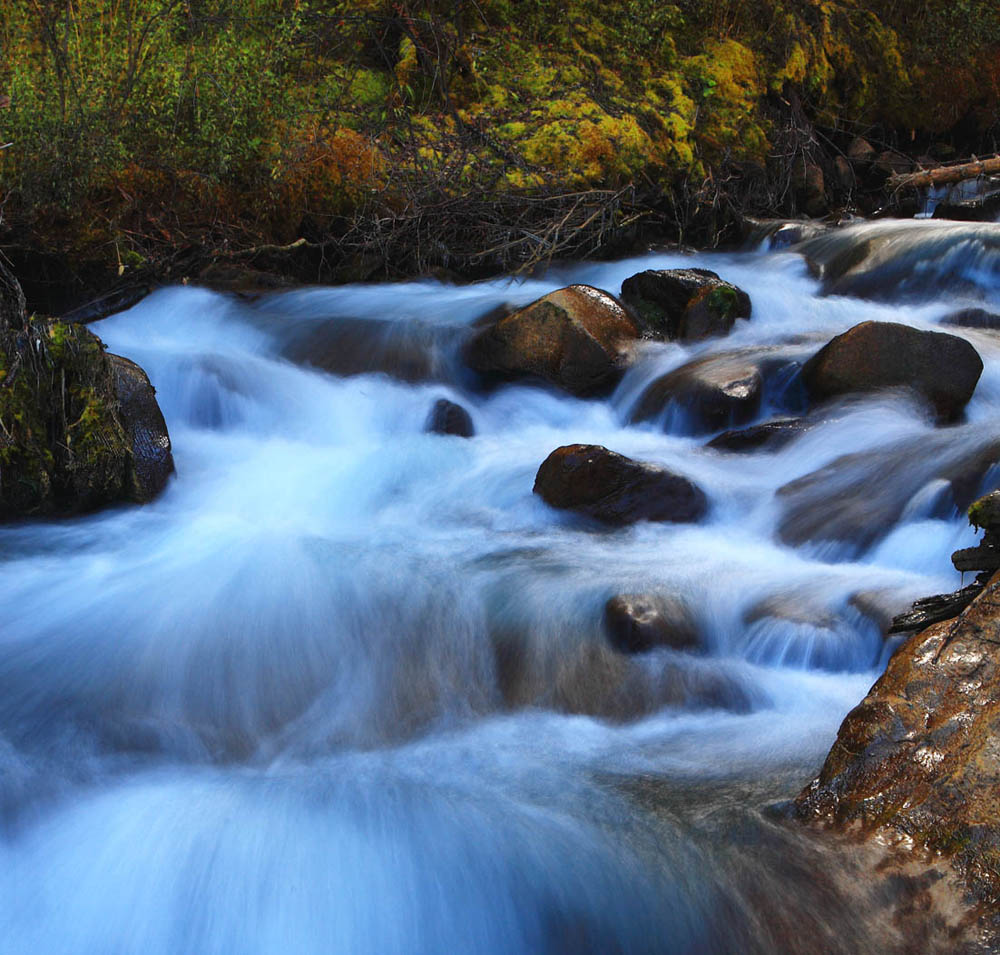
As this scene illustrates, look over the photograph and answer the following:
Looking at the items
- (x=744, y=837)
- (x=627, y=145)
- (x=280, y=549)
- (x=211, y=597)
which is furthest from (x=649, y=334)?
(x=744, y=837)

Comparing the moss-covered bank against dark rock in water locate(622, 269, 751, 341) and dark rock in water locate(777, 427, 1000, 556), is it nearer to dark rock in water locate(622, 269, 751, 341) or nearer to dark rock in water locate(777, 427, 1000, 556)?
dark rock in water locate(622, 269, 751, 341)

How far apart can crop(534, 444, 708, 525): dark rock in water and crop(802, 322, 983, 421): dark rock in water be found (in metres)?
1.34

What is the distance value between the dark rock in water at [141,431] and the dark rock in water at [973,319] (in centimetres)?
521

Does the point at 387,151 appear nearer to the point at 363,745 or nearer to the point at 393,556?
the point at 393,556

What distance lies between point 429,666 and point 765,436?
2.57 m

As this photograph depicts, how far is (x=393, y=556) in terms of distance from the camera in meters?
4.58

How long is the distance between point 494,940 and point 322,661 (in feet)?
5.23

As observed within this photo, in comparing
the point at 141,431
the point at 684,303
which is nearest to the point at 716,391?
the point at 684,303

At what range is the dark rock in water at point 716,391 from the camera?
18.8 feet

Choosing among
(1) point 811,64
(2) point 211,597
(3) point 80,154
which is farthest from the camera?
(1) point 811,64

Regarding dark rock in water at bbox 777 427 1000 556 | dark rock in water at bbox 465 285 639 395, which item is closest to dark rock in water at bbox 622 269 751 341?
dark rock in water at bbox 465 285 639 395

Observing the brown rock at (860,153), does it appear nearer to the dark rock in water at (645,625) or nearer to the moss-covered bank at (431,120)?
the moss-covered bank at (431,120)

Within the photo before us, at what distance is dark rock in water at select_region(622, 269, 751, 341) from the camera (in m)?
6.62

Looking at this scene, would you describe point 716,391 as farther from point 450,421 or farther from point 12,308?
point 12,308
